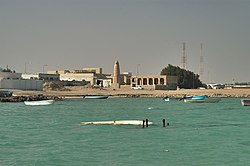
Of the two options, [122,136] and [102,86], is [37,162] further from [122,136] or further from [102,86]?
[102,86]

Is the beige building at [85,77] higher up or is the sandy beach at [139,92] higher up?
the beige building at [85,77]

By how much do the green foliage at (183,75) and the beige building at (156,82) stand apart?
113 inches

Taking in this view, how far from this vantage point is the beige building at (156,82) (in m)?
171

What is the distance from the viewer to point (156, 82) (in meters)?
177

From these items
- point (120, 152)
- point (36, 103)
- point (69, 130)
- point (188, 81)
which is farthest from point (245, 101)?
point (188, 81)

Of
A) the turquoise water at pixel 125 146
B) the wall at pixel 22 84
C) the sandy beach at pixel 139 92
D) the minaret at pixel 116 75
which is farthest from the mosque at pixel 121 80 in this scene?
the turquoise water at pixel 125 146

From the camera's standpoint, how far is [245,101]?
319 ft

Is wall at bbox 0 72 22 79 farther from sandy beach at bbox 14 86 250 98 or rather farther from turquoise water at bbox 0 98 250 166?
turquoise water at bbox 0 98 250 166

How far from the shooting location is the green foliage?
7049 inches

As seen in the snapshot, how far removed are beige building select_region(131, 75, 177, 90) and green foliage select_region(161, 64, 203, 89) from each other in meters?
2.88

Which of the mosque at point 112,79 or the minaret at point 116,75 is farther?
the minaret at point 116,75

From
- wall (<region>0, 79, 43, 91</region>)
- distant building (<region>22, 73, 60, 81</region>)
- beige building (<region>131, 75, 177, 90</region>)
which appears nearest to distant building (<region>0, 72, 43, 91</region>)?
wall (<region>0, 79, 43, 91</region>)

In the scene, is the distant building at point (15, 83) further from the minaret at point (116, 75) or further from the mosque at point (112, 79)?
the minaret at point (116, 75)

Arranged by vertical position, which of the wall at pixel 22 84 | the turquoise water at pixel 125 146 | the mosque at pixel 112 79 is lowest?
the turquoise water at pixel 125 146
